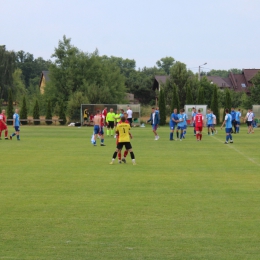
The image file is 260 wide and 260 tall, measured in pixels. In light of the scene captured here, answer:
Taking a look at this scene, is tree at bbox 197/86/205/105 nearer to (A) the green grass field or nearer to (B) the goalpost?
(B) the goalpost

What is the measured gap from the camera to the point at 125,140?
62.2 ft

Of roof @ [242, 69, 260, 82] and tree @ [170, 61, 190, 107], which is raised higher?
roof @ [242, 69, 260, 82]

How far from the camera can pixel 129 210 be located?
1076cm

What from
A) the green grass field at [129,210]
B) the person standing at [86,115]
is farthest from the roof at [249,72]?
the green grass field at [129,210]

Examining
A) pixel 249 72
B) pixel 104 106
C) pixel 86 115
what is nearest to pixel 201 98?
pixel 104 106

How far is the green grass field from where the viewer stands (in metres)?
7.92

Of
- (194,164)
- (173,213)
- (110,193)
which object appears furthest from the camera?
(194,164)

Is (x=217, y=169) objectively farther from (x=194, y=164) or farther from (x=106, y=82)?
(x=106, y=82)

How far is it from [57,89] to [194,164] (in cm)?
6528

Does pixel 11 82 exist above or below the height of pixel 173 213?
above

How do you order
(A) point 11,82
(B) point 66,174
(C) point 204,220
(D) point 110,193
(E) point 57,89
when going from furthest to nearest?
1. (A) point 11,82
2. (E) point 57,89
3. (B) point 66,174
4. (D) point 110,193
5. (C) point 204,220

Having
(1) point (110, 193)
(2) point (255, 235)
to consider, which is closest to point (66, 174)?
(1) point (110, 193)

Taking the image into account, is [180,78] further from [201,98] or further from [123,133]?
[123,133]

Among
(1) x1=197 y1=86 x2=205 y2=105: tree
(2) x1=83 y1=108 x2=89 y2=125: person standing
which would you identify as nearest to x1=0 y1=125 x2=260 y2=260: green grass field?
(2) x1=83 y1=108 x2=89 y2=125: person standing
